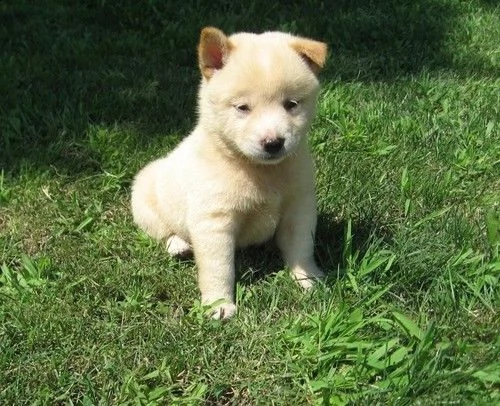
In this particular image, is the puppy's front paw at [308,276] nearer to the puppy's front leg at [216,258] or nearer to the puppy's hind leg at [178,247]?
the puppy's front leg at [216,258]

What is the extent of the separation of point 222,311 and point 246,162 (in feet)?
2.24

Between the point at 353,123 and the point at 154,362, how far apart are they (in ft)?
8.19

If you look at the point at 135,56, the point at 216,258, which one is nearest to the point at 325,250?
the point at 216,258

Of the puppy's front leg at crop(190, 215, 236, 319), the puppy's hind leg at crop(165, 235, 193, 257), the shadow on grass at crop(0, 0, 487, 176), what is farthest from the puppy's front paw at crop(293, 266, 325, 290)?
the shadow on grass at crop(0, 0, 487, 176)

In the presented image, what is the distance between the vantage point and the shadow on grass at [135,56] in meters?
4.75

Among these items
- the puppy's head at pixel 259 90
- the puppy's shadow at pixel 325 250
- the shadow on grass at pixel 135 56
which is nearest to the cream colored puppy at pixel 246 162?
the puppy's head at pixel 259 90

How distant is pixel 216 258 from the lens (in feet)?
10.5

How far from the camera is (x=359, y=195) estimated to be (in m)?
3.96

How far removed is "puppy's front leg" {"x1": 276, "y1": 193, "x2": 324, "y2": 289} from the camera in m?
3.36

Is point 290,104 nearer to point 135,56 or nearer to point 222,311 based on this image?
point 222,311

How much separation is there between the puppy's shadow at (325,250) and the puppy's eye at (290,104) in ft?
2.43

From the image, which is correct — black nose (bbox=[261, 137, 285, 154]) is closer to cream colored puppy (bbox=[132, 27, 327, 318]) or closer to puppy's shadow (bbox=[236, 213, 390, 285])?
cream colored puppy (bbox=[132, 27, 327, 318])

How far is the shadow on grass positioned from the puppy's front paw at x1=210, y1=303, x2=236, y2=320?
161cm

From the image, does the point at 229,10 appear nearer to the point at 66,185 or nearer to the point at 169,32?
the point at 169,32
